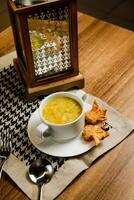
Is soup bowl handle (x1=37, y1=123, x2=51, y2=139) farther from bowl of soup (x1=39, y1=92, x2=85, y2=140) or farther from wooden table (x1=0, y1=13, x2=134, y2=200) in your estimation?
wooden table (x1=0, y1=13, x2=134, y2=200)

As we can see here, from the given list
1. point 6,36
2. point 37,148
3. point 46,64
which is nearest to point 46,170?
point 37,148

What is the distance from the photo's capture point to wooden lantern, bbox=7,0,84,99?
0.71 m

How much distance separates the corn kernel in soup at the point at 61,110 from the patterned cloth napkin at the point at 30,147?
3.3 inches

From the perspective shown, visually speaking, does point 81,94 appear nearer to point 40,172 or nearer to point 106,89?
point 106,89

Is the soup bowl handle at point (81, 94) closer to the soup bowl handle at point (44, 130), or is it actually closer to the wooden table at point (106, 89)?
the wooden table at point (106, 89)

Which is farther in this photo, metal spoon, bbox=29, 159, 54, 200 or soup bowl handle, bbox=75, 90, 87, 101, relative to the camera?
soup bowl handle, bbox=75, 90, 87, 101

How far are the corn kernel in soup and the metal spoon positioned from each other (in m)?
0.09

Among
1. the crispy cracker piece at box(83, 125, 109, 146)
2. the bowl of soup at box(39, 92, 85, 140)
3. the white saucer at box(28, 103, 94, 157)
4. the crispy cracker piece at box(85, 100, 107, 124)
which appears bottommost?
the white saucer at box(28, 103, 94, 157)

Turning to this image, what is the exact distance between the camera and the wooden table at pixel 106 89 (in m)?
0.65

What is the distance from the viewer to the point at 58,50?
2.60 ft

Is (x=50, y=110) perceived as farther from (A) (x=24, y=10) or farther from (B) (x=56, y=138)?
(A) (x=24, y=10)

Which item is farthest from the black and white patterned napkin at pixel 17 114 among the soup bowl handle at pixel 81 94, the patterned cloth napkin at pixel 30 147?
the soup bowl handle at pixel 81 94

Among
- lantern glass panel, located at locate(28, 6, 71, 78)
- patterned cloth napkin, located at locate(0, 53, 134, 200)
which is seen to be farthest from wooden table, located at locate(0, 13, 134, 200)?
lantern glass panel, located at locate(28, 6, 71, 78)

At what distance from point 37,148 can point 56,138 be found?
5 cm
